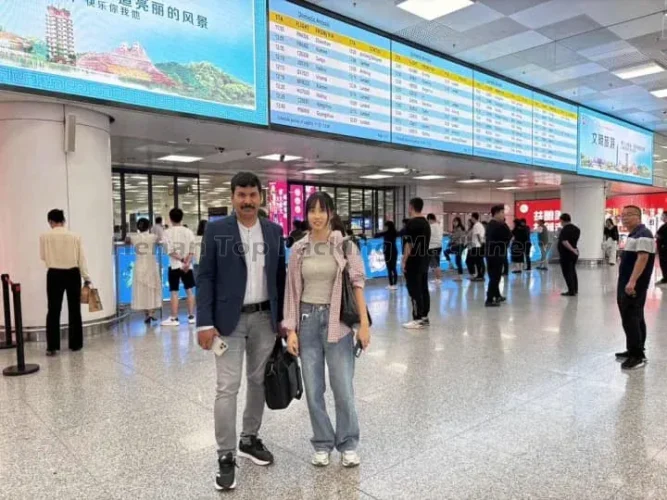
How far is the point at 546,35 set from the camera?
7410 millimetres

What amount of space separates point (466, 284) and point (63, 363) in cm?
802

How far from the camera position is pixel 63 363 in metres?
4.62

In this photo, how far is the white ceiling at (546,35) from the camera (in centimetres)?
646

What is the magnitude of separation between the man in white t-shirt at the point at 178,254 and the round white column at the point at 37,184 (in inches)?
39.0

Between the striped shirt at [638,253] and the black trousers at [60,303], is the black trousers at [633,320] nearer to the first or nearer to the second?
the striped shirt at [638,253]

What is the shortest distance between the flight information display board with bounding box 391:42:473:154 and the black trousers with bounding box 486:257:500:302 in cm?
204

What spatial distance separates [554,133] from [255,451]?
10.1m

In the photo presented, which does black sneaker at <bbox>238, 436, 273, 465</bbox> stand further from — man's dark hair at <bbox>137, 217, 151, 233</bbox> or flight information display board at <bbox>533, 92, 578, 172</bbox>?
flight information display board at <bbox>533, 92, 578, 172</bbox>

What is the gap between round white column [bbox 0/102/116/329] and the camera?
A: 17.4ft

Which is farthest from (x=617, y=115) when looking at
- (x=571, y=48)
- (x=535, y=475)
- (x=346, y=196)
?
(x=535, y=475)

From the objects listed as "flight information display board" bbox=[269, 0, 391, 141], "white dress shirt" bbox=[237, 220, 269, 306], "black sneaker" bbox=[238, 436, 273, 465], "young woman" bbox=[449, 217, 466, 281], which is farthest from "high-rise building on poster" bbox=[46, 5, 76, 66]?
"young woman" bbox=[449, 217, 466, 281]

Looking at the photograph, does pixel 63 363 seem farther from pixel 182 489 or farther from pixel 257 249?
pixel 257 249

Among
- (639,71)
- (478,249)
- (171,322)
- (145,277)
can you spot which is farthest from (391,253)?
(639,71)

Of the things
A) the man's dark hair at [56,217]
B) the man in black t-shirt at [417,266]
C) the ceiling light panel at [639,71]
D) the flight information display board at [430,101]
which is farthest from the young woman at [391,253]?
the man's dark hair at [56,217]
